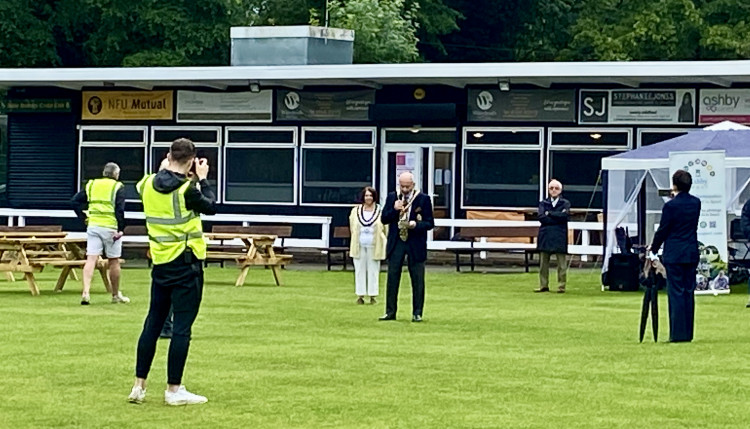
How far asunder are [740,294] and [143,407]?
1394 centimetres

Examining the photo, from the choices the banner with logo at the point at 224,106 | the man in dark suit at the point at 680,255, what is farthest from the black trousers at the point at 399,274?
the banner with logo at the point at 224,106

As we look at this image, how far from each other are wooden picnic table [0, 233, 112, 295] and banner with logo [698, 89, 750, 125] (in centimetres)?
1142

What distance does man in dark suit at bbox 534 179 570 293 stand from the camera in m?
23.6

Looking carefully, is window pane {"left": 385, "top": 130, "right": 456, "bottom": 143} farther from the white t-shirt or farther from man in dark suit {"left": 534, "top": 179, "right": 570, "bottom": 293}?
the white t-shirt

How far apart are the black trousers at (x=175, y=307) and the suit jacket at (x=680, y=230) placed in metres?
6.09

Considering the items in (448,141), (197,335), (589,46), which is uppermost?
(589,46)

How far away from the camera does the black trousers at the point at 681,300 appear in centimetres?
1570

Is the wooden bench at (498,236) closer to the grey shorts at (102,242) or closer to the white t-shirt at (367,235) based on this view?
the white t-shirt at (367,235)

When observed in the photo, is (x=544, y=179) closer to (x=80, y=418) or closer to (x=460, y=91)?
(x=460, y=91)

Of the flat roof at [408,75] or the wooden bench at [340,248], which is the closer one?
the flat roof at [408,75]

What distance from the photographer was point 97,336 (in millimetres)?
15883

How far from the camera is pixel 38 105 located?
34562 millimetres

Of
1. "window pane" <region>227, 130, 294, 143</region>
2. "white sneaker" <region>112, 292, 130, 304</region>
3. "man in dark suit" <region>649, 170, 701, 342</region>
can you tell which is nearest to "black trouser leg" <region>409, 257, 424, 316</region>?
"man in dark suit" <region>649, 170, 701, 342</region>

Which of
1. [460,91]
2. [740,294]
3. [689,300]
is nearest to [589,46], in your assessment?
[460,91]
